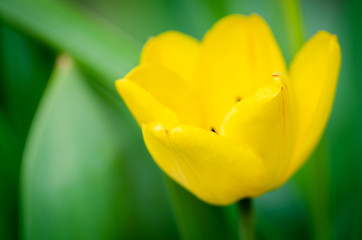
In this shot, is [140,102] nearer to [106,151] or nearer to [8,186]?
[106,151]

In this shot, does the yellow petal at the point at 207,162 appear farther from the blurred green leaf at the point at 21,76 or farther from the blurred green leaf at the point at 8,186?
the blurred green leaf at the point at 21,76

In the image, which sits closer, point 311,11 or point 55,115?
point 55,115

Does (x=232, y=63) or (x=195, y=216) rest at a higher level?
(x=232, y=63)

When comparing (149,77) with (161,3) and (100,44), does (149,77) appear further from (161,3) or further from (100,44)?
(161,3)

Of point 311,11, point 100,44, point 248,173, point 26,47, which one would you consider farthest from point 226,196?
point 311,11

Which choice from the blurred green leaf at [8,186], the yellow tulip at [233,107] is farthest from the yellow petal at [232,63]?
the blurred green leaf at [8,186]

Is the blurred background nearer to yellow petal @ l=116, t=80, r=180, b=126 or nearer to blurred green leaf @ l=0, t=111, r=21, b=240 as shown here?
blurred green leaf @ l=0, t=111, r=21, b=240

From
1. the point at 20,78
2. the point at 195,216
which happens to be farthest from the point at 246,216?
the point at 20,78
